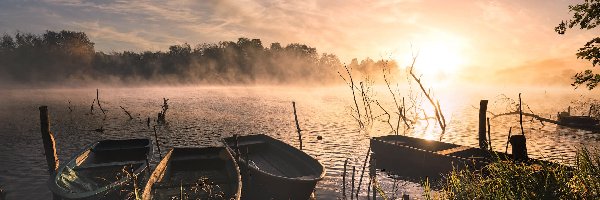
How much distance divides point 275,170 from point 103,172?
762 centimetres

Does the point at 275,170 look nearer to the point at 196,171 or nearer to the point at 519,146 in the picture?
the point at 196,171

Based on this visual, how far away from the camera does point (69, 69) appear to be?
121 metres

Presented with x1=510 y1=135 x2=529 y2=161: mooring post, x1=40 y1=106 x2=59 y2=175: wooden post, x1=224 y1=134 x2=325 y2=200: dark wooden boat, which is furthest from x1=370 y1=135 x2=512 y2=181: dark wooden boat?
x1=40 y1=106 x2=59 y2=175: wooden post

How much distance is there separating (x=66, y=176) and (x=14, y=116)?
47.2 m

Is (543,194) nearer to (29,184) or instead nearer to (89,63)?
(29,184)

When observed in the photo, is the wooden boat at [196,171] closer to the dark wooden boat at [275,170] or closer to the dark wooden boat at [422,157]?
the dark wooden boat at [275,170]

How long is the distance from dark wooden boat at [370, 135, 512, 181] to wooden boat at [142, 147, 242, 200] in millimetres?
9829

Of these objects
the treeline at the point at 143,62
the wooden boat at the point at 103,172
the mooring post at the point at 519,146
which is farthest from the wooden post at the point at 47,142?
the treeline at the point at 143,62

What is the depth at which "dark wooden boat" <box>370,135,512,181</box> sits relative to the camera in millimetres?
19786

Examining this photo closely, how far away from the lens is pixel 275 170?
1764cm

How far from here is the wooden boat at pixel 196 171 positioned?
13.1m

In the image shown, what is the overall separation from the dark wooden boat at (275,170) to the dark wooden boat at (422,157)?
640 cm

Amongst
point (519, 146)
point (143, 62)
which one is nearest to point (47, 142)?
point (519, 146)

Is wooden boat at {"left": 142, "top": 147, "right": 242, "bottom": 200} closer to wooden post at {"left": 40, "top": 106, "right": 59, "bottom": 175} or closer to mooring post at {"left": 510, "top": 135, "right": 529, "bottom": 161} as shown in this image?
wooden post at {"left": 40, "top": 106, "right": 59, "bottom": 175}
